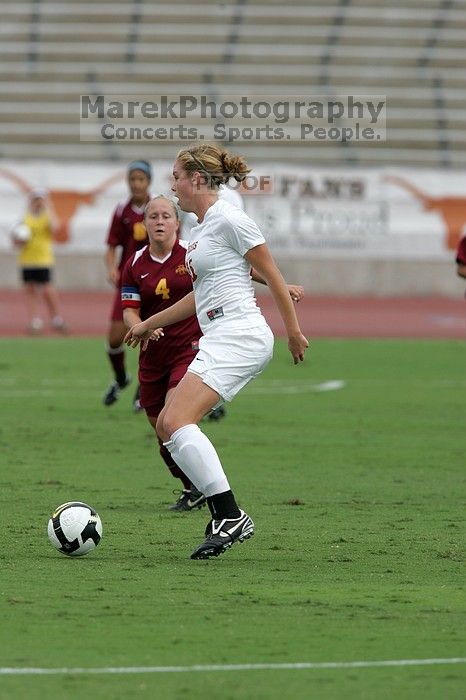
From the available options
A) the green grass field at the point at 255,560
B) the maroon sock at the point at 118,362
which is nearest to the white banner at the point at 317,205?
the green grass field at the point at 255,560

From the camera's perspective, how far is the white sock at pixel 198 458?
718 cm

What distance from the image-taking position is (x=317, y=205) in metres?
29.3

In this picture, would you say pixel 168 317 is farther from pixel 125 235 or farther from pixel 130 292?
pixel 125 235

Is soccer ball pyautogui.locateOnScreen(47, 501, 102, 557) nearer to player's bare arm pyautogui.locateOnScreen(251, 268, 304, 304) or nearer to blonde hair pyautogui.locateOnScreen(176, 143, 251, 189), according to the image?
player's bare arm pyautogui.locateOnScreen(251, 268, 304, 304)

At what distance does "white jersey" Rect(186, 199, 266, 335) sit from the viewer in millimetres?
7219

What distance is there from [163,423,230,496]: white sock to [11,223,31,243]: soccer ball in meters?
15.9

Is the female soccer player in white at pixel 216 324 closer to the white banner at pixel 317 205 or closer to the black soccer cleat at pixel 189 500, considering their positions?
the black soccer cleat at pixel 189 500

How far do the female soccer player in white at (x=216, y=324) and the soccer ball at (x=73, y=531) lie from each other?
56 cm

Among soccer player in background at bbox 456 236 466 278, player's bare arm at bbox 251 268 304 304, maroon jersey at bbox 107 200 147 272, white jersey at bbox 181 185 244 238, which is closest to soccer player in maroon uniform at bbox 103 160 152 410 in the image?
maroon jersey at bbox 107 200 147 272

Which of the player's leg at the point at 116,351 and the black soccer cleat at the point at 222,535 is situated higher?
the player's leg at the point at 116,351

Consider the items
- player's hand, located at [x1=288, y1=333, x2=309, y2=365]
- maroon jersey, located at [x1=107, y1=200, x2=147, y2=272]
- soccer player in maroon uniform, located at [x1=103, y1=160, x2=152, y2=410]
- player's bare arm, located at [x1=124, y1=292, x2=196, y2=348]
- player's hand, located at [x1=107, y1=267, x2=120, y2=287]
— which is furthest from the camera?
player's hand, located at [x1=107, y1=267, x2=120, y2=287]

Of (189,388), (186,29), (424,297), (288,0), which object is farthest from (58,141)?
(189,388)

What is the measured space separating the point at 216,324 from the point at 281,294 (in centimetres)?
43

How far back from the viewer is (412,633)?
574cm
